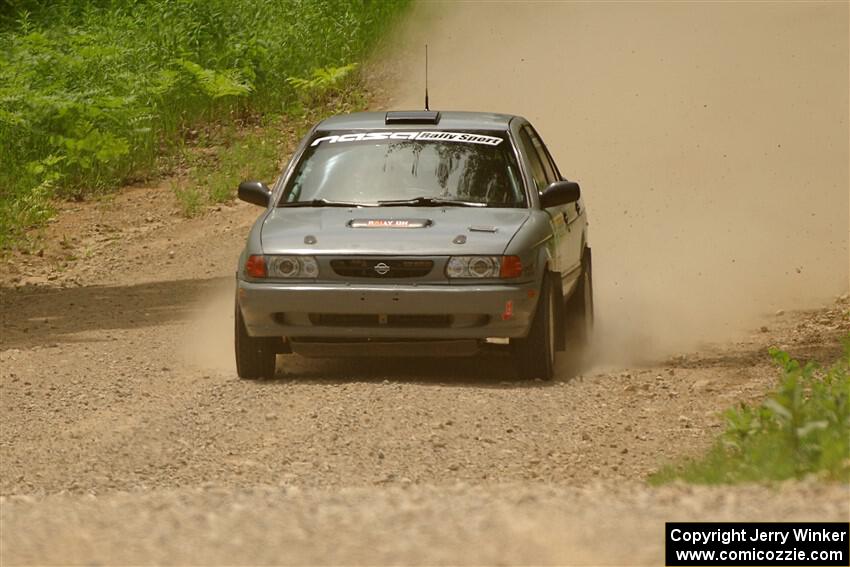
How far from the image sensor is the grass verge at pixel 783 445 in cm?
696

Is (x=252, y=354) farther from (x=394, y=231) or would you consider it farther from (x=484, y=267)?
(x=484, y=267)

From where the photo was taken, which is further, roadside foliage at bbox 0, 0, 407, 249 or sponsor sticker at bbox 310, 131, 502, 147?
roadside foliage at bbox 0, 0, 407, 249

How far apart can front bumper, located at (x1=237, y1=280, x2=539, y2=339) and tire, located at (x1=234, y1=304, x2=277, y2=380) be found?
161 mm

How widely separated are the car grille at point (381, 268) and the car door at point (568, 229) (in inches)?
49.8

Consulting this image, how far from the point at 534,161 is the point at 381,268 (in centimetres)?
192

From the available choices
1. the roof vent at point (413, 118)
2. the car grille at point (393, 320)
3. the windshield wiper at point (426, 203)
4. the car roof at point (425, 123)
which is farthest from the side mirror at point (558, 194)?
the car grille at point (393, 320)

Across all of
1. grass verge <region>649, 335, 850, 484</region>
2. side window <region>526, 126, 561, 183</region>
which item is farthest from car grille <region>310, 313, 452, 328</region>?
grass verge <region>649, 335, 850, 484</region>

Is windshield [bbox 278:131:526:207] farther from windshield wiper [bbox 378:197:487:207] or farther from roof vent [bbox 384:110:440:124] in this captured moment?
roof vent [bbox 384:110:440:124]

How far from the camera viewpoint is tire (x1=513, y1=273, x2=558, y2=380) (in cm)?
1062

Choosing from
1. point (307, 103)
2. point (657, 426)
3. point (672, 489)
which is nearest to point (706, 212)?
point (307, 103)

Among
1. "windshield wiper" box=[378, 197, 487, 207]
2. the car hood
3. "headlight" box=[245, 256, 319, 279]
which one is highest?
"windshield wiper" box=[378, 197, 487, 207]

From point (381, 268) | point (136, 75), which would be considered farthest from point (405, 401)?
point (136, 75)

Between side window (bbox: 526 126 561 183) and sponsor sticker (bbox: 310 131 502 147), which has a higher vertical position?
sponsor sticker (bbox: 310 131 502 147)

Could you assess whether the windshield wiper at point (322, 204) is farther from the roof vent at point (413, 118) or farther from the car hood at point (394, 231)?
the roof vent at point (413, 118)
